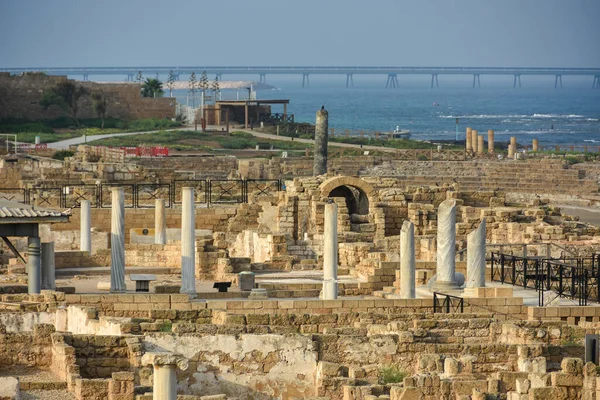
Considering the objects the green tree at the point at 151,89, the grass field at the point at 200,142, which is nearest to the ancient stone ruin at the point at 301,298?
the grass field at the point at 200,142

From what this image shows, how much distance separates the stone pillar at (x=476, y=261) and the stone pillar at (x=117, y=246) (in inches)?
244

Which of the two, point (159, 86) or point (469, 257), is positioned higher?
point (159, 86)

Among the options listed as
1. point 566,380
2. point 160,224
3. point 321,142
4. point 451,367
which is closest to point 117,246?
point 160,224

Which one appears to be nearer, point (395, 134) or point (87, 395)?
point (87, 395)

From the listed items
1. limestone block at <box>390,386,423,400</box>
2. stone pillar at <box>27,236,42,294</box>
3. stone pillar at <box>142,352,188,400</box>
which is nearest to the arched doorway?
stone pillar at <box>27,236,42,294</box>

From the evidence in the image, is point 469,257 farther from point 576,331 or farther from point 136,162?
point 136,162

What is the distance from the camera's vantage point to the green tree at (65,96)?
380 ft

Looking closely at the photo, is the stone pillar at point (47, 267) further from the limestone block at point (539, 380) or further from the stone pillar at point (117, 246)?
the limestone block at point (539, 380)

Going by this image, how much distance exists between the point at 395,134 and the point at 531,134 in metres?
38.4

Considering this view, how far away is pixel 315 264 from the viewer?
43.7 metres

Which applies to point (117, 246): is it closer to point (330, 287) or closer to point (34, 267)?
point (34, 267)

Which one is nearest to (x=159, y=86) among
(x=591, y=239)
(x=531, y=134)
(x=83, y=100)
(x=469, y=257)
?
(x=83, y=100)

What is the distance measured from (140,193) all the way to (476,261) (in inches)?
997

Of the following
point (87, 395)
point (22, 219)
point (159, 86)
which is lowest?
point (87, 395)
